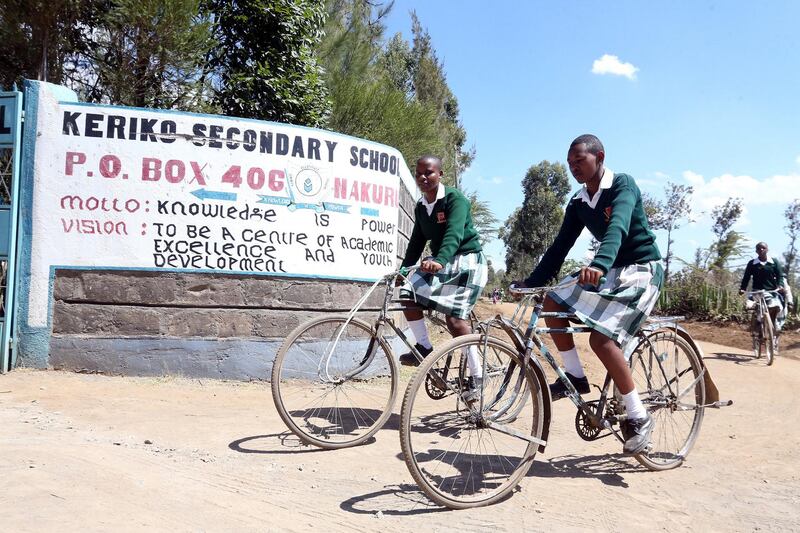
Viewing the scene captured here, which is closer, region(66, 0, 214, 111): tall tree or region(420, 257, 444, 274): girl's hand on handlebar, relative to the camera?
region(420, 257, 444, 274): girl's hand on handlebar

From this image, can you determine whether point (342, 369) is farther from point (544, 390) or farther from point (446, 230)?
point (544, 390)

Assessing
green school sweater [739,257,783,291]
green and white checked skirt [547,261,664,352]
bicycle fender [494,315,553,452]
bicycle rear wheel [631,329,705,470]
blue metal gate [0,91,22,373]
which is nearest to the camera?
bicycle fender [494,315,553,452]

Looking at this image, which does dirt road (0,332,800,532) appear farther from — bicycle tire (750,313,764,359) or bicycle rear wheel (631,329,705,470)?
bicycle tire (750,313,764,359)

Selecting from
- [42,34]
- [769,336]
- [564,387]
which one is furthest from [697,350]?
[42,34]

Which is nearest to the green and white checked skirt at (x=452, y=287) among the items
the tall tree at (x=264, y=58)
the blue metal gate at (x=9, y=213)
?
the blue metal gate at (x=9, y=213)

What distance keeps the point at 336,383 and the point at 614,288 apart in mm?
1841

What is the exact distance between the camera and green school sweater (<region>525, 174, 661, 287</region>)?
11.0 ft

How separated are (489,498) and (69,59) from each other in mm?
10381

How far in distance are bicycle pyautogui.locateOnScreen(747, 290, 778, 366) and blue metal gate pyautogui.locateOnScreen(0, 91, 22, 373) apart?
1040 centimetres

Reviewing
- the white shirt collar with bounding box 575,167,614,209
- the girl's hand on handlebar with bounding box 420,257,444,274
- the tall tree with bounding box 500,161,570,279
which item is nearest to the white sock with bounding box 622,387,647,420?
the white shirt collar with bounding box 575,167,614,209

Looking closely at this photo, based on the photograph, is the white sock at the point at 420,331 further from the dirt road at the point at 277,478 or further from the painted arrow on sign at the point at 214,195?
the painted arrow on sign at the point at 214,195

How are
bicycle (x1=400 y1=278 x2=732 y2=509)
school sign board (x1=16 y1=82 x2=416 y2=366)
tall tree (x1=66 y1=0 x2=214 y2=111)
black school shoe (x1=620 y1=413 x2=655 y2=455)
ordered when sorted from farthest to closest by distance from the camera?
tall tree (x1=66 y1=0 x2=214 y2=111) → school sign board (x1=16 y1=82 x2=416 y2=366) → black school shoe (x1=620 y1=413 x2=655 y2=455) → bicycle (x1=400 y1=278 x2=732 y2=509)

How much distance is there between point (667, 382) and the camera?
157 inches

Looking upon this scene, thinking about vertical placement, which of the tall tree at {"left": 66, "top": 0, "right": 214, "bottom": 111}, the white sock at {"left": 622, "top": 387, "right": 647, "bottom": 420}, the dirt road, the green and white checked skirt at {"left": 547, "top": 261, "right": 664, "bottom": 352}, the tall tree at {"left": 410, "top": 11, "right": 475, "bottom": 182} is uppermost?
the tall tree at {"left": 410, "top": 11, "right": 475, "bottom": 182}
